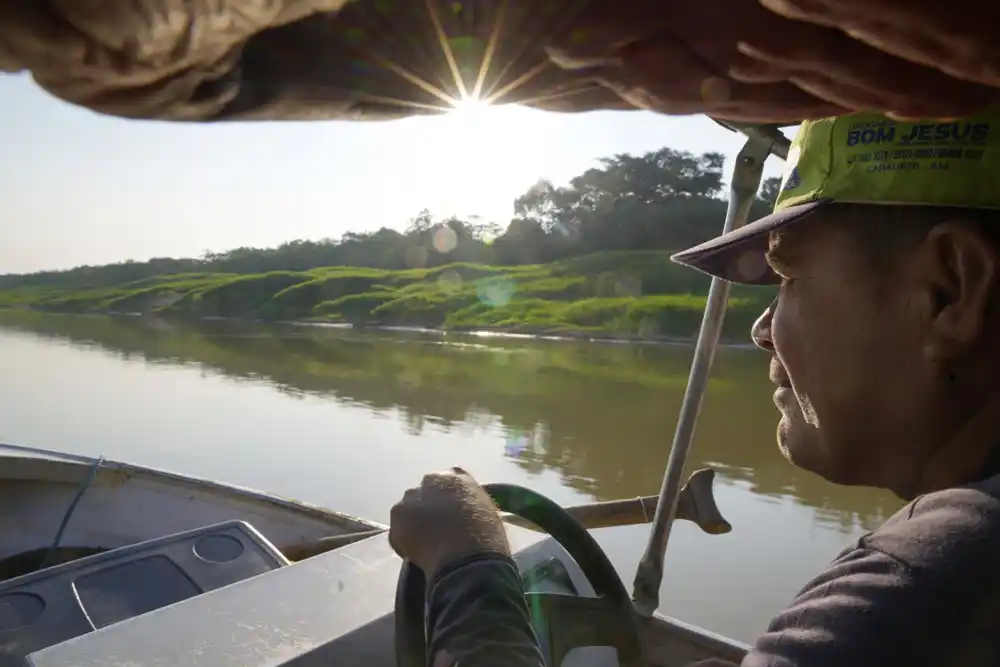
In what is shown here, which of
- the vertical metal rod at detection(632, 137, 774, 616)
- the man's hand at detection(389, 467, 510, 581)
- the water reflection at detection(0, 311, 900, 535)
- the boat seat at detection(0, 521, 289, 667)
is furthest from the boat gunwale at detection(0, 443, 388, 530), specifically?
the water reflection at detection(0, 311, 900, 535)

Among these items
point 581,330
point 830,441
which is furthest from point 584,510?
point 581,330

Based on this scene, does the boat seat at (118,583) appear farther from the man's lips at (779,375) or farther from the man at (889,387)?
the man's lips at (779,375)

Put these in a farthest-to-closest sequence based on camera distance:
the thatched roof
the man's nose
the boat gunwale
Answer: the boat gunwale
the man's nose
the thatched roof

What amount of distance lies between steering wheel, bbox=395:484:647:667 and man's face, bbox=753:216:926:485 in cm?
54

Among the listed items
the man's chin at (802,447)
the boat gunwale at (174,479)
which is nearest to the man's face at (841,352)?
the man's chin at (802,447)

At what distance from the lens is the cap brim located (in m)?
1.12

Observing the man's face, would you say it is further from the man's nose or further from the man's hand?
the man's hand

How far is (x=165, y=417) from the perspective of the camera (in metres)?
12.4

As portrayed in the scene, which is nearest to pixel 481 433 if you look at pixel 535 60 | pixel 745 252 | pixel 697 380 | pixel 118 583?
pixel 118 583

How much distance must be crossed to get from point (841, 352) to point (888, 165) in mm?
250

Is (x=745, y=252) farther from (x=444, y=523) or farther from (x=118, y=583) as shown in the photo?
(x=118, y=583)

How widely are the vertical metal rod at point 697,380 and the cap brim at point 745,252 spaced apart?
704 millimetres

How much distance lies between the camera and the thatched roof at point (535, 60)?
58cm

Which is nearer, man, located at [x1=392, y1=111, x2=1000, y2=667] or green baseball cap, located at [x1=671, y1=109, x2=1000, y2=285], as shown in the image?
man, located at [x1=392, y1=111, x2=1000, y2=667]
